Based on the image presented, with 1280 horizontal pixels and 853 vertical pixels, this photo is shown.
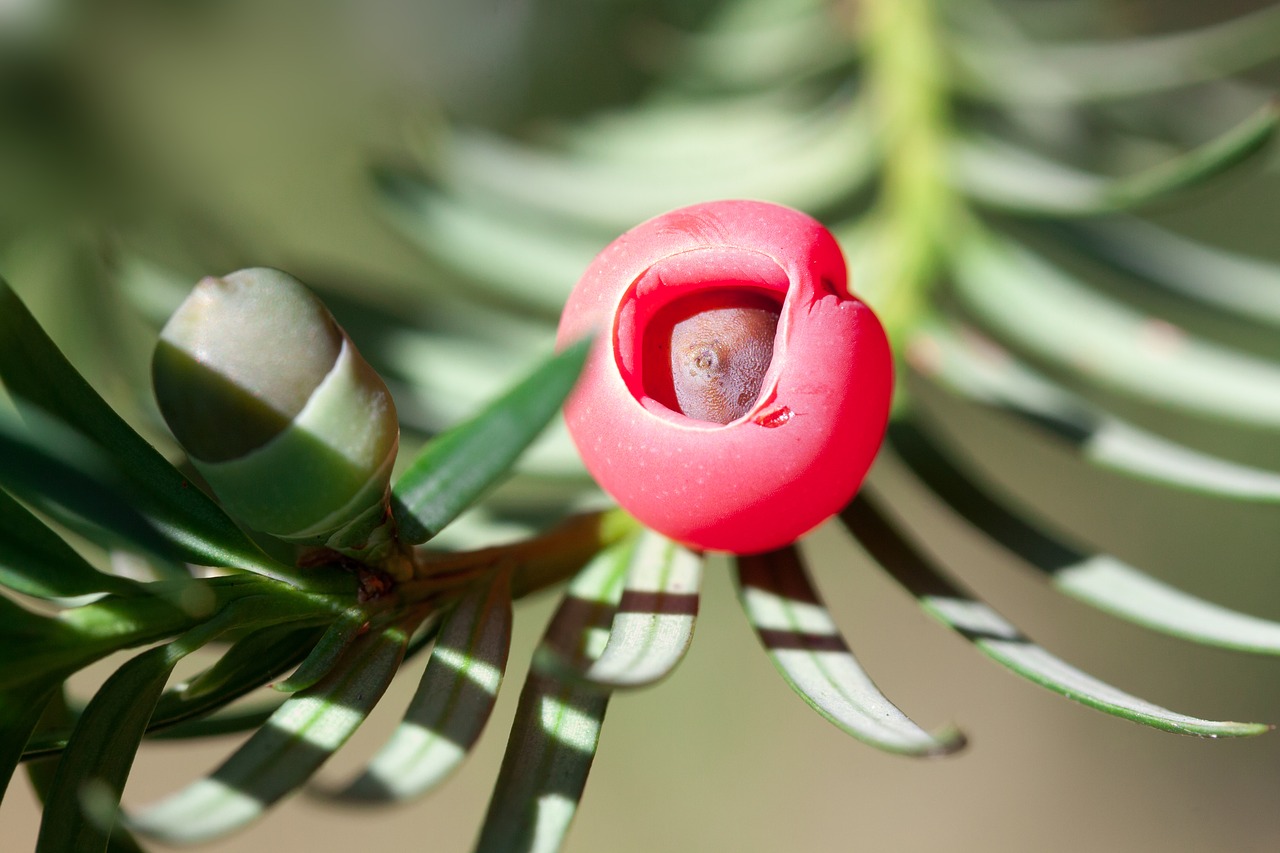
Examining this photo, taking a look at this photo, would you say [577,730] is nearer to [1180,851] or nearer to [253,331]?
[253,331]

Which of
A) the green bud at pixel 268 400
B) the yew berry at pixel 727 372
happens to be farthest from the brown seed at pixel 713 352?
the green bud at pixel 268 400

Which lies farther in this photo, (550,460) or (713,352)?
(550,460)

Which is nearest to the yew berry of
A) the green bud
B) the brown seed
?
the brown seed

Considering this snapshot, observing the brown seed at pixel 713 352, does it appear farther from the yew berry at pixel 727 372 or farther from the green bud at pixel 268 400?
the green bud at pixel 268 400

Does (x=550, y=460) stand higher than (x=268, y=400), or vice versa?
(x=550, y=460)

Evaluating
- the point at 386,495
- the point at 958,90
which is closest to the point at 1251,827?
the point at 958,90

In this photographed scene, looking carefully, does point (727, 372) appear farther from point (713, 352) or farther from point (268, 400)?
point (268, 400)

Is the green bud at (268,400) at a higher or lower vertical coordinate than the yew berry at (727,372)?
lower

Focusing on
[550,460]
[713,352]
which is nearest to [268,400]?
[713,352]
